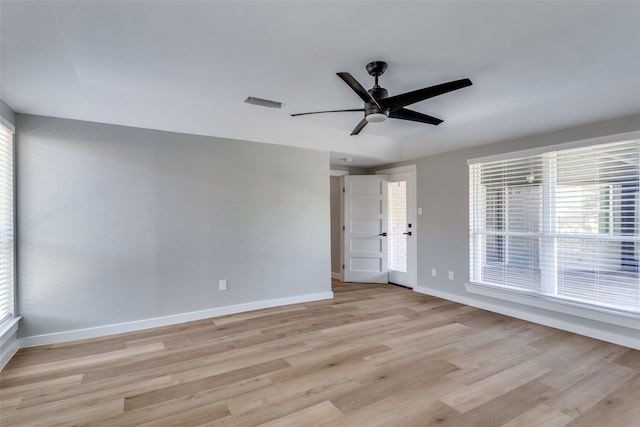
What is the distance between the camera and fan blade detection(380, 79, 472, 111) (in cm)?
234

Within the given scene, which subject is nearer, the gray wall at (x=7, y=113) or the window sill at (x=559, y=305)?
the gray wall at (x=7, y=113)

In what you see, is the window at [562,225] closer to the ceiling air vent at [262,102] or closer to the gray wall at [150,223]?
the gray wall at [150,223]

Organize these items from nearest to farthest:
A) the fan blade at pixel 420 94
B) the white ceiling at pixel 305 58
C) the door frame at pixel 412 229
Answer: the white ceiling at pixel 305 58, the fan blade at pixel 420 94, the door frame at pixel 412 229

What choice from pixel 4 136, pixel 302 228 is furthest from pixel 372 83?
pixel 4 136

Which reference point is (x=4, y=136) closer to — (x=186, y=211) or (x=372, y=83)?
(x=186, y=211)

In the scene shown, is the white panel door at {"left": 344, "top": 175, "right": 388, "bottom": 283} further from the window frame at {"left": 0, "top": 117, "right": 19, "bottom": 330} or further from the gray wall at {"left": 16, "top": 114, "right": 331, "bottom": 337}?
the window frame at {"left": 0, "top": 117, "right": 19, "bottom": 330}

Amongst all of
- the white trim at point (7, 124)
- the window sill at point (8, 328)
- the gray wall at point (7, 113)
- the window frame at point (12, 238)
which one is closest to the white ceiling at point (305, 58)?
the gray wall at point (7, 113)

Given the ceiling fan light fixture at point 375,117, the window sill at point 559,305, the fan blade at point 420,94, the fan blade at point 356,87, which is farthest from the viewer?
the window sill at point 559,305

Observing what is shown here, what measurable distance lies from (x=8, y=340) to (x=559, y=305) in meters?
5.49

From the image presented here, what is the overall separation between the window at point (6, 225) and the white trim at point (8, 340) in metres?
0.07

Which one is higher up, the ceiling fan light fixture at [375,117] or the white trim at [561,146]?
the ceiling fan light fixture at [375,117]

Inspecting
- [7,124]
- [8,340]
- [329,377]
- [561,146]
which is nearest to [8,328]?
[8,340]

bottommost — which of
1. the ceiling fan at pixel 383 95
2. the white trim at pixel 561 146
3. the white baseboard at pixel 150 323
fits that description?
the white baseboard at pixel 150 323

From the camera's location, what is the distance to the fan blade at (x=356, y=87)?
2.18 metres
